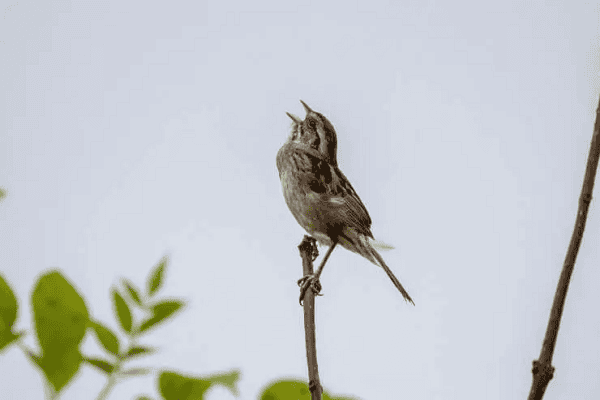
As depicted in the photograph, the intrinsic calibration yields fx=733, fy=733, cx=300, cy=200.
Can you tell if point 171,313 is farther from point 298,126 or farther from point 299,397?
point 298,126

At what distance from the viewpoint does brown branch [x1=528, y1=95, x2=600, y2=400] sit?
3.09ft

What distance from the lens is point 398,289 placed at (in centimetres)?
427

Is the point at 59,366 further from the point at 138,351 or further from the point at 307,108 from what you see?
the point at 307,108

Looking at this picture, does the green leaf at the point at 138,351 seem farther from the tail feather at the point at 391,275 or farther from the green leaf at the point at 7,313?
the tail feather at the point at 391,275

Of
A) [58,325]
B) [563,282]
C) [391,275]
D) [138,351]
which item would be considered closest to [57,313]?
[58,325]

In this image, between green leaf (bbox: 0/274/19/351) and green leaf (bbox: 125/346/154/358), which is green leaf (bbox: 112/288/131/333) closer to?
green leaf (bbox: 125/346/154/358)

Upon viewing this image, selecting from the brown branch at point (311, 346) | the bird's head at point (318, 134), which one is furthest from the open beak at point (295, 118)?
the brown branch at point (311, 346)

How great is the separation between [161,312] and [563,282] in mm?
551

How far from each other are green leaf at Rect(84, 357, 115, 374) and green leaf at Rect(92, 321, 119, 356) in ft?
0.07

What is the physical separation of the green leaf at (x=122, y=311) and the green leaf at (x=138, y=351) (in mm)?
43

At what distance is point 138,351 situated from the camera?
989 mm

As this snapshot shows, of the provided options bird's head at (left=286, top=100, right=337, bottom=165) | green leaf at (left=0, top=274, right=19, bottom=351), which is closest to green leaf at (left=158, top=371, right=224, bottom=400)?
green leaf at (left=0, top=274, right=19, bottom=351)

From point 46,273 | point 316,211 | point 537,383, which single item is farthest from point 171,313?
point 316,211

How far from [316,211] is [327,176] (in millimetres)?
371
